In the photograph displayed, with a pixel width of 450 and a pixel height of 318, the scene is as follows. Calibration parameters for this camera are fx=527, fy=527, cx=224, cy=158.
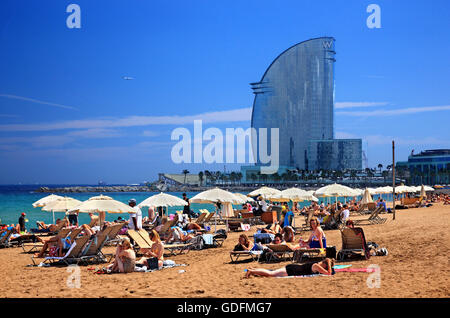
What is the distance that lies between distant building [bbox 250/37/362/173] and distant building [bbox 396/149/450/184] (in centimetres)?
1445

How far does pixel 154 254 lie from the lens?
1040 centimetres

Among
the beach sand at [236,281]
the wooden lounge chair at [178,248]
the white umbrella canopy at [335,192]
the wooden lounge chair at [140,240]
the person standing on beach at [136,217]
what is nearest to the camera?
the beach sand at [236,281]

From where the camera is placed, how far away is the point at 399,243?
12.0m

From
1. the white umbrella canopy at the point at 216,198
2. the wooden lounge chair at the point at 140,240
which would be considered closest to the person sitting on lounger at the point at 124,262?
the wooden lounge chair at the point at 140,240

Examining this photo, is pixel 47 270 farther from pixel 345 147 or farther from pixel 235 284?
pixel 345 147

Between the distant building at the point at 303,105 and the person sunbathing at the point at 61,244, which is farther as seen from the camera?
the distant building at the point at 303,105

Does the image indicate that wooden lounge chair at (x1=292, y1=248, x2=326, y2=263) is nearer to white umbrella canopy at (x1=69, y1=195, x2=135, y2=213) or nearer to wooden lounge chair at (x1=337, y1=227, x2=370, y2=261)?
wooden lounge chair at (x1=337, y1=227, x2=370, y2=261)

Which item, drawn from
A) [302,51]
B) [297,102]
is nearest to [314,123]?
[297,102]

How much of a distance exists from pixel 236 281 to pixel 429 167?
140 metres

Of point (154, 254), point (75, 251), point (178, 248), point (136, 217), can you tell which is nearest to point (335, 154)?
point (178, 248)

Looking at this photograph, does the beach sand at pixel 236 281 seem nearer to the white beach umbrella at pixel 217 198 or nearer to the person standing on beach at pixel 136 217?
the person standing on beach at pixel 136 217

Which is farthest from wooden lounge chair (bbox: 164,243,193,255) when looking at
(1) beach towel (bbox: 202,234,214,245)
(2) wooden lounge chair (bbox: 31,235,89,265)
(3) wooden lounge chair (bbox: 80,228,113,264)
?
(2) wooden lounge chair (bbox: 31,235,89,265)

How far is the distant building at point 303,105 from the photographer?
137 meters

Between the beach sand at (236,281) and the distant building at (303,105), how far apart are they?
12540cm
